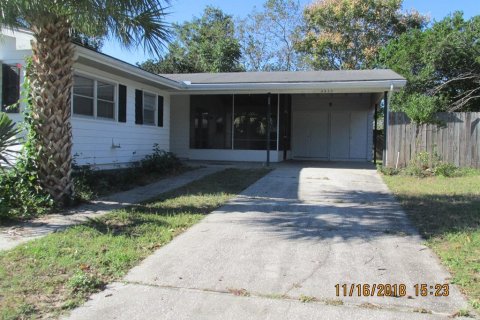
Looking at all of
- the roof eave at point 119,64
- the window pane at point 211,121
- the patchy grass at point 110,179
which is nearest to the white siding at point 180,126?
the window pane at point 211,121

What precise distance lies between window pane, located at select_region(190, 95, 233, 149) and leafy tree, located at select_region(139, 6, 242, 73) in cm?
1135

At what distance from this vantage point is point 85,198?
901 centimetres

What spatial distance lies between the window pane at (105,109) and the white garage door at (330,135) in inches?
422

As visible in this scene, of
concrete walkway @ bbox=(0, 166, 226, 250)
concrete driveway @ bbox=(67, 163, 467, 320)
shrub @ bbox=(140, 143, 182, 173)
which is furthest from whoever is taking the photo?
shrub @ bbox=(140, 143, 182, 173)

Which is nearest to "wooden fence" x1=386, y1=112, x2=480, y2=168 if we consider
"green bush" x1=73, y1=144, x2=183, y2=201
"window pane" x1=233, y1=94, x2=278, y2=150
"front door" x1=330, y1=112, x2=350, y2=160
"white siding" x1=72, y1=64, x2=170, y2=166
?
"window pane" x1=233, y1=94, x2=278, y2=150

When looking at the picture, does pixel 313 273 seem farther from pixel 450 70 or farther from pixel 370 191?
pixel 450 70

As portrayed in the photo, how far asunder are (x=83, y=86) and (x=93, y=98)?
0.47 metres

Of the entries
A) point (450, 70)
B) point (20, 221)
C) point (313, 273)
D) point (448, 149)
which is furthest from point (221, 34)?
point (313, 273)

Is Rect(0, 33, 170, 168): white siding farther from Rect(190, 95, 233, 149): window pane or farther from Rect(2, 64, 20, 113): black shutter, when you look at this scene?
Rect(190, 95, 233, 149): window pane

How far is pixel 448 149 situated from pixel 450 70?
891 cm

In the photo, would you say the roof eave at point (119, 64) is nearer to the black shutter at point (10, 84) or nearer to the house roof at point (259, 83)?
the house roof at point (259, 83)

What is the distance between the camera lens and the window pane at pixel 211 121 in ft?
58.1

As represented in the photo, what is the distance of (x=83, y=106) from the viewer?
1144 centimetres

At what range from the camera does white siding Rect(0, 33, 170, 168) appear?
9961 millimetres
